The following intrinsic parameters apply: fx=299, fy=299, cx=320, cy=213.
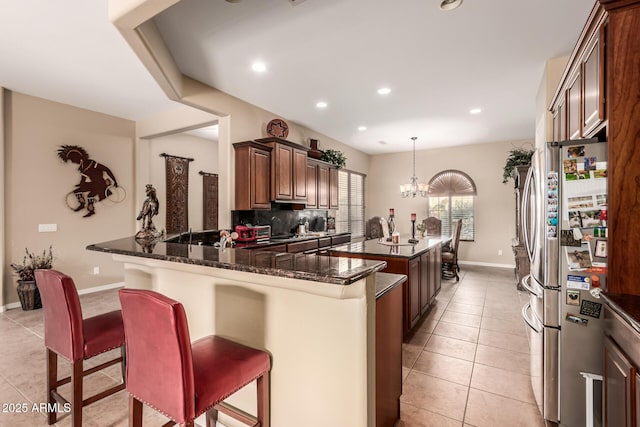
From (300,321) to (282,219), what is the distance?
12.5 ft

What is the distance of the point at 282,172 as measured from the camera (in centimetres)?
459

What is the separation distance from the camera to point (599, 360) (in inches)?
62.8

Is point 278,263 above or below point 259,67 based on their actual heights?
below

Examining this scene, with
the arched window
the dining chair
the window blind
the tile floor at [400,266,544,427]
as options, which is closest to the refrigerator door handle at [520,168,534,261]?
the tile floor at [400,266,544,427]

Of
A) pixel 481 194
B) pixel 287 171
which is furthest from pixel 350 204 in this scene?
pixel 287 171

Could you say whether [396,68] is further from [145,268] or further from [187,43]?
[145,268]

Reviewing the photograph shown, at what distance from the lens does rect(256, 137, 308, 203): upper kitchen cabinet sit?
14.6ft

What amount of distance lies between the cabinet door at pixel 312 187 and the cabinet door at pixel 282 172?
61cm

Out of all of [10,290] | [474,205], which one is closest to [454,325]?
[474,205]

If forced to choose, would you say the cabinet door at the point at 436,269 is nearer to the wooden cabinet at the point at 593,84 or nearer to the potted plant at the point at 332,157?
the wooden cabinet at the point at 593,84

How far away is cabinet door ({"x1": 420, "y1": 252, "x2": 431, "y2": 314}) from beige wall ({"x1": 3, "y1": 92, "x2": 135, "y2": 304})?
4843mm

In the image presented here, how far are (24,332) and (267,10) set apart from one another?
13.4 feet

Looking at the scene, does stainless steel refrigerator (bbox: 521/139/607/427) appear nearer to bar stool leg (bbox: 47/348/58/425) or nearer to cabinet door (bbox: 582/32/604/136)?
cabinet door (bbox: 582/32/604/136)

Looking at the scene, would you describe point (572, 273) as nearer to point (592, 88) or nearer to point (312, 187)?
point (592, 88)
